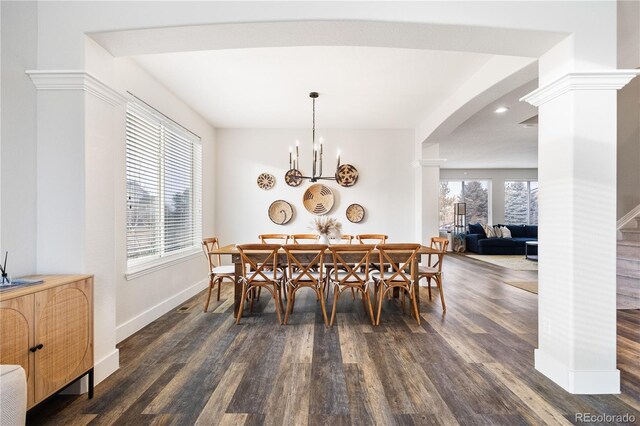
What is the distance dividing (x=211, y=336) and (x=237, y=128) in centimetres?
357

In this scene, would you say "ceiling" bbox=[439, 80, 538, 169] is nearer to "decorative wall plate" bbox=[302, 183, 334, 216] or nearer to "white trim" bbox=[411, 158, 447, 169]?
"white trim" bbox=[411, 158, 447, 169]

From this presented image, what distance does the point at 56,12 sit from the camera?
2.01 meters

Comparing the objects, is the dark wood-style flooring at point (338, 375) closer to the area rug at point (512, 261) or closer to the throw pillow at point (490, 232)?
the area rug at point (512, 261)

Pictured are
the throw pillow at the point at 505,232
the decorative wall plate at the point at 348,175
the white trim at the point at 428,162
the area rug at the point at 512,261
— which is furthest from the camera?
the throw pillow at the point at 505,232

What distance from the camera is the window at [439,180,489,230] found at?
10.5 metres

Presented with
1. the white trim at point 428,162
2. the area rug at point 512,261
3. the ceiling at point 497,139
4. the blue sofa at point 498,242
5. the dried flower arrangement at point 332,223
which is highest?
the ceiling at point 497,139

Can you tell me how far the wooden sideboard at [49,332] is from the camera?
1.46 metres

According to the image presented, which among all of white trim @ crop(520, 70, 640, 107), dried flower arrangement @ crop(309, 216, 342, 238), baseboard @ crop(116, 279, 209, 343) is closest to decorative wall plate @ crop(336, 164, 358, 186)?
dried flower arrangement @ crop(309, 216, 342, 238)

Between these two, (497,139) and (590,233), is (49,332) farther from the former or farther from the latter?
(497,139)

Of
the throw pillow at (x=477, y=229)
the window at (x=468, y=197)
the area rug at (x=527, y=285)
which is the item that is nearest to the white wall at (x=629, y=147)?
the area rug at (x=527, y=285)

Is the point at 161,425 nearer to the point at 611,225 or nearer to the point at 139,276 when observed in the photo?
the point at 139,276

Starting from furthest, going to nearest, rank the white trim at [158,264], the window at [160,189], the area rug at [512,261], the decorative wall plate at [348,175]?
the area rug at [512,261] < the decorative wall plate at [348,175] < the window at [160,189] < the white trim at [158,264]

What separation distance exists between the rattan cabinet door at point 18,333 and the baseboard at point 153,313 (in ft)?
4.29

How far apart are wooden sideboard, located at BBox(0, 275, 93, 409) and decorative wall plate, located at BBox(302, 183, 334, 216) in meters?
3.54
